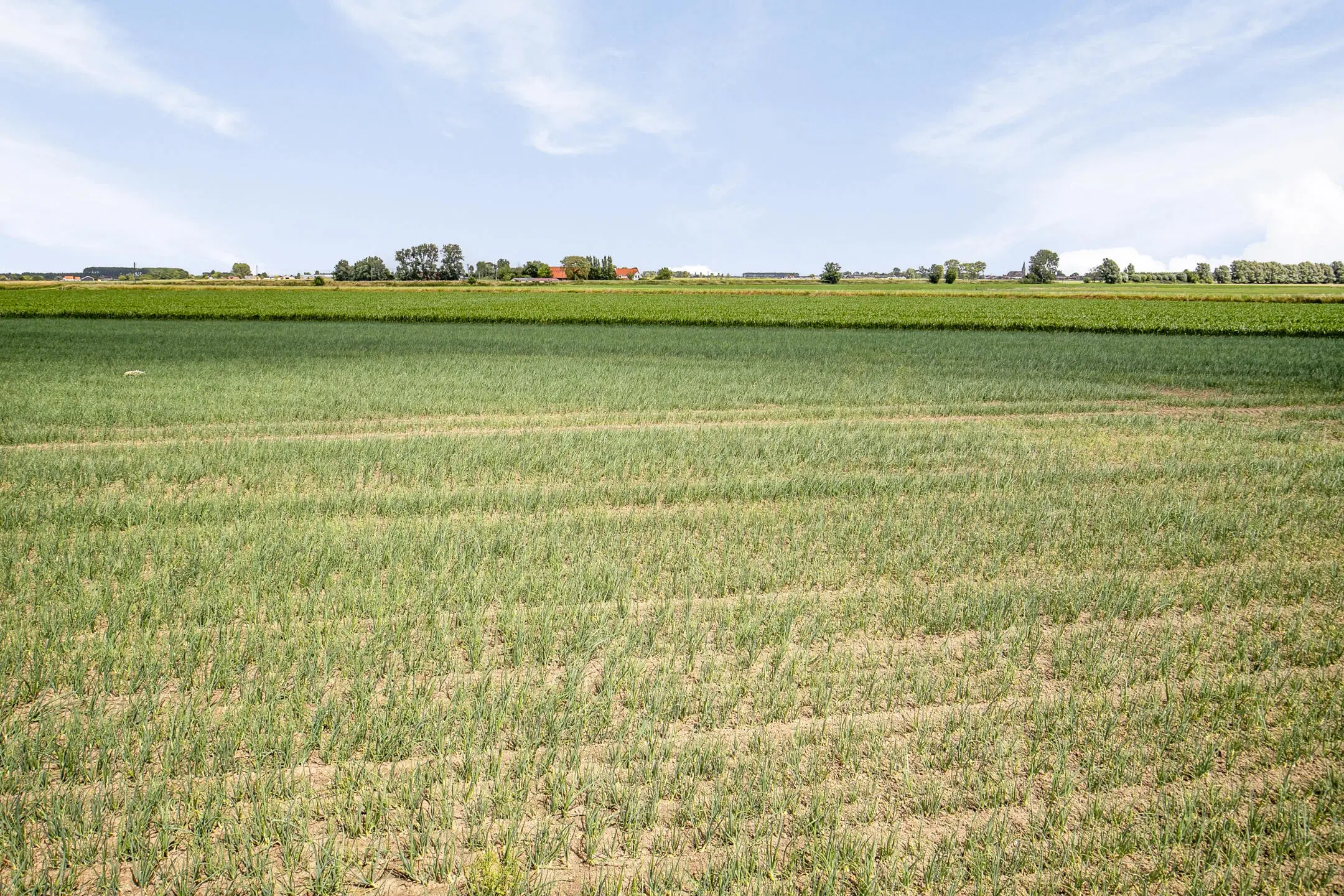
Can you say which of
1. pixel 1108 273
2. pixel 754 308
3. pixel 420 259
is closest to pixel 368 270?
pixel 420 259

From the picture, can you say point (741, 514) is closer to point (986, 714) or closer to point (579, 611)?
point (579, 611)

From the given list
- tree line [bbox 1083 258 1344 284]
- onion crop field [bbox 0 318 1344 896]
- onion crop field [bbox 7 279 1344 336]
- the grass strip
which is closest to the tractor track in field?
onion crop field [bbox 0 318 1344 896]

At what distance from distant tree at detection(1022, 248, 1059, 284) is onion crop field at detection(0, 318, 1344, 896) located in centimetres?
15430

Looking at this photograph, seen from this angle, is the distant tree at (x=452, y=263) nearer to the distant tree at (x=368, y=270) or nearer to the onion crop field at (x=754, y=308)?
the distant tree at (x=368, y=270)

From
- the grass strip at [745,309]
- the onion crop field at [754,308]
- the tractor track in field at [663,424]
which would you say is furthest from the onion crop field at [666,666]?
the onion crop field at [754,308]

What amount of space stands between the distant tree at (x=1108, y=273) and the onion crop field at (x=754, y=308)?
51.9m

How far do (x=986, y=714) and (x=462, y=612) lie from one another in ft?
12.9

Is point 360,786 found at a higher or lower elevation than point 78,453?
lower

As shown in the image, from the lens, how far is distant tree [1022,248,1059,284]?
484ft

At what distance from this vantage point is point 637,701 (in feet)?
15.4

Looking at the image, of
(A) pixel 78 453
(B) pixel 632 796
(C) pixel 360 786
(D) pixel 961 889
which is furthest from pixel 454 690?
(A) pixel 78 453

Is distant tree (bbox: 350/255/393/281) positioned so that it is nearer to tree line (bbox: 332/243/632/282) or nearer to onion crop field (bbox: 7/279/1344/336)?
tree line (bbox: 332/243/632/282)

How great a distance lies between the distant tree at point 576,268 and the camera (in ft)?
508

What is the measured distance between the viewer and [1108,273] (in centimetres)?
13950
